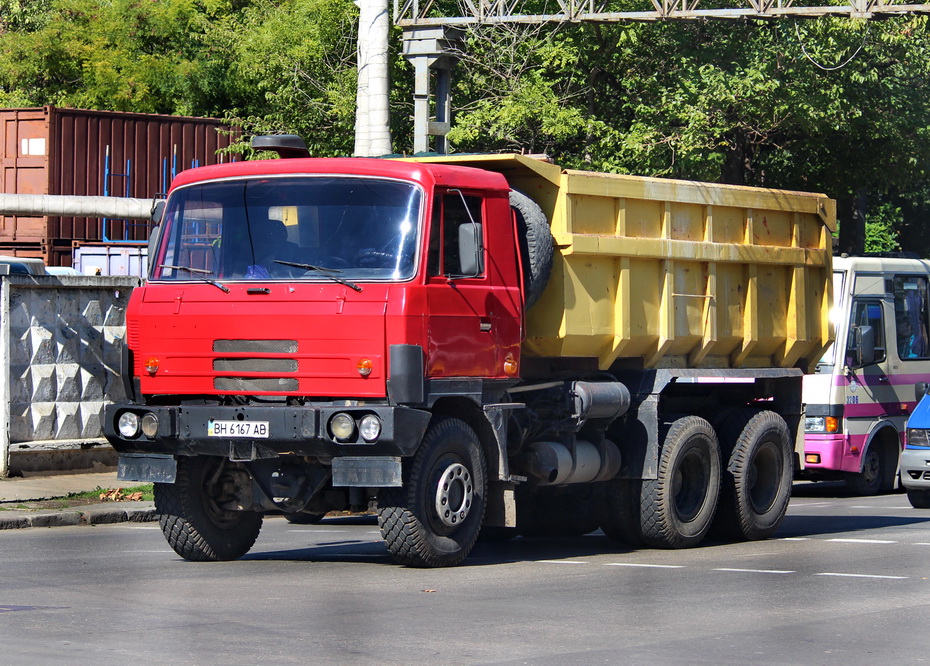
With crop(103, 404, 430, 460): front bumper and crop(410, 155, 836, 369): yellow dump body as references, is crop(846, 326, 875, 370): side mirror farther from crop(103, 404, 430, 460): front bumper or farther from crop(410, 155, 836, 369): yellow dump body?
crop(103, 404, 430, 460): front bumper

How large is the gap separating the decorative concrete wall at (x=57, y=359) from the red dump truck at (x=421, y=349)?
685 cm

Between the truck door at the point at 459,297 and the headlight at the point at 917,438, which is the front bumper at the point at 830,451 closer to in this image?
the headlight at the point at 917,438

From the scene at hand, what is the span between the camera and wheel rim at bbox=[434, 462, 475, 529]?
10.9 meters

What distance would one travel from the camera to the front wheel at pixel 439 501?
1068cm

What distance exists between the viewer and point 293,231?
35.9 feet

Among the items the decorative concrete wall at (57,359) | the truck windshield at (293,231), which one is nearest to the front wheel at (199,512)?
the truck windshield at (293,231)

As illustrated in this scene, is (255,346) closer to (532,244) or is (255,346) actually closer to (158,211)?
(158,211)

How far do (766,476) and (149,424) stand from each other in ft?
19.7

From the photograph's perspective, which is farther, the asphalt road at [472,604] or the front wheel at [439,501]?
the front wheel at [439,501]

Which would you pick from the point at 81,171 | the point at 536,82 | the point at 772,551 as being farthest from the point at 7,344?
the point at 81,171

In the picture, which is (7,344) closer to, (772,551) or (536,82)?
(772,551)

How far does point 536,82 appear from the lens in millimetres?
25625

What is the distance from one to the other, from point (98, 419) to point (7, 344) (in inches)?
62.2

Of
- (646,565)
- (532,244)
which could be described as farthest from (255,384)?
(646,565)
